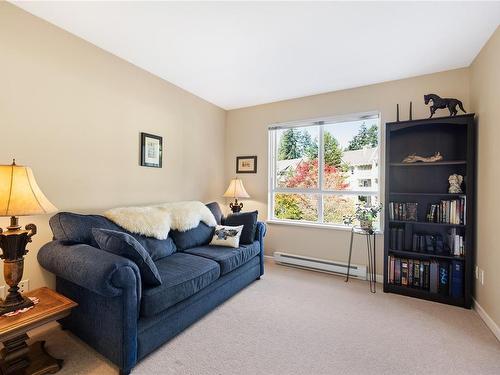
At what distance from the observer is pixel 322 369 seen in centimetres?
164

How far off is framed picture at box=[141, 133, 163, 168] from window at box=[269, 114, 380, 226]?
1704 millimetres

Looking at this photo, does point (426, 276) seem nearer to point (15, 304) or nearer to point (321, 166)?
point (321, 166)

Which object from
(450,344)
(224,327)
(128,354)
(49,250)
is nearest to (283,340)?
A: (224,327)

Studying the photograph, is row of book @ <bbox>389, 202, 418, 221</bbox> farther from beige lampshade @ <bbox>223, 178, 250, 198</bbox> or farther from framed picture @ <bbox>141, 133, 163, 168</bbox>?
framed picture @ <bbox>141, 133, 163, 168</bbox>

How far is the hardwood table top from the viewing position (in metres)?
1.35

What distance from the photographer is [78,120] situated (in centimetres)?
230

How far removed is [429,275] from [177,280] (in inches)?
102

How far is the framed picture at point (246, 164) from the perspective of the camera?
160 inches

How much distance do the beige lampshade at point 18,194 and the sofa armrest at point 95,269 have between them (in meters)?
0.37

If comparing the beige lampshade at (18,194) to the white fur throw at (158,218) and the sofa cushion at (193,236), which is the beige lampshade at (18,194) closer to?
the white fur throw at (158,218)

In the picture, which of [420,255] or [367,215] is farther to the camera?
[367,215]

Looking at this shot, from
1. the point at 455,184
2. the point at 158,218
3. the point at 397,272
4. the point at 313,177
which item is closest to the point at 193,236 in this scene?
the point at 158,218

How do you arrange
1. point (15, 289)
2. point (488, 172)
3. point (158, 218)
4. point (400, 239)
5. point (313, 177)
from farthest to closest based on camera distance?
1. point (313, 177)
2. point (400, 239)
3. point (158, 218)
4. point (488, 172)
5. point (15, 289)

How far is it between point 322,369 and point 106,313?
1.46m
